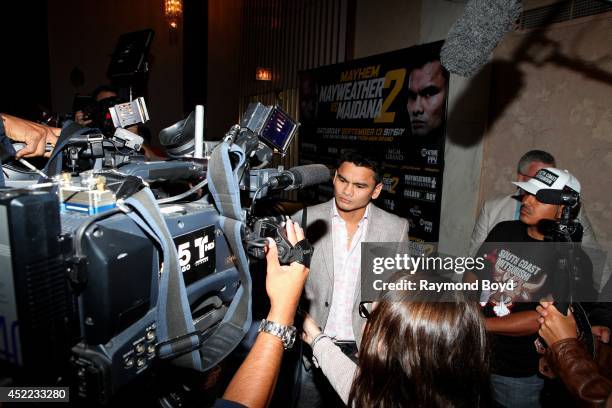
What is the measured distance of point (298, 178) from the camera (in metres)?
1.02

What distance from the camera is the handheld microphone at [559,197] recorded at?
4.33 feet

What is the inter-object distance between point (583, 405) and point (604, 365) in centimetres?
41

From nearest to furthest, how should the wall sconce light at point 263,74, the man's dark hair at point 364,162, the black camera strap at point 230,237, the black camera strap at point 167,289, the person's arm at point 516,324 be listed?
1. the black camera strap at point 167,289
2. the black camera strap at point 230,237
3. the person's arm at point 516,324
4. the man's dark hair at point 364,162
5. the wall sconce light at point 263,74

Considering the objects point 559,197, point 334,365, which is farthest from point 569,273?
point 334,365

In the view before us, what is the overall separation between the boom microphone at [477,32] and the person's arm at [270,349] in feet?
3.59

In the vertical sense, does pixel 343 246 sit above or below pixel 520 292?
above

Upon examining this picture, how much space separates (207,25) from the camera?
8242 mm

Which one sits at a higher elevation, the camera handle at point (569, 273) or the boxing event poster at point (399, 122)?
the boxing event poster at point (399, 122)

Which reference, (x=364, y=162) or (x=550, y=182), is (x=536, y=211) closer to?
(x=550, y=182)

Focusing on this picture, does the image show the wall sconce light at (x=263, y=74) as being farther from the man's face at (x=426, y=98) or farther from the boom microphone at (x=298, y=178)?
the boom microphone at (x=298, y=178)

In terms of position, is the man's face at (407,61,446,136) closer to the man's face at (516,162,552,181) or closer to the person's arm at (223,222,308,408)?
the man's face at (516,162,552,181)

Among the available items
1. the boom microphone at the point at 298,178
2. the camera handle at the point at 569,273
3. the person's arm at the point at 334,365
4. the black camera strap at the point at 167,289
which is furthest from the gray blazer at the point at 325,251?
the black camera strap at the point at 167,289

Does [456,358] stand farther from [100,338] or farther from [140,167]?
[140,167]

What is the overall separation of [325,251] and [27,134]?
131 centimetres
